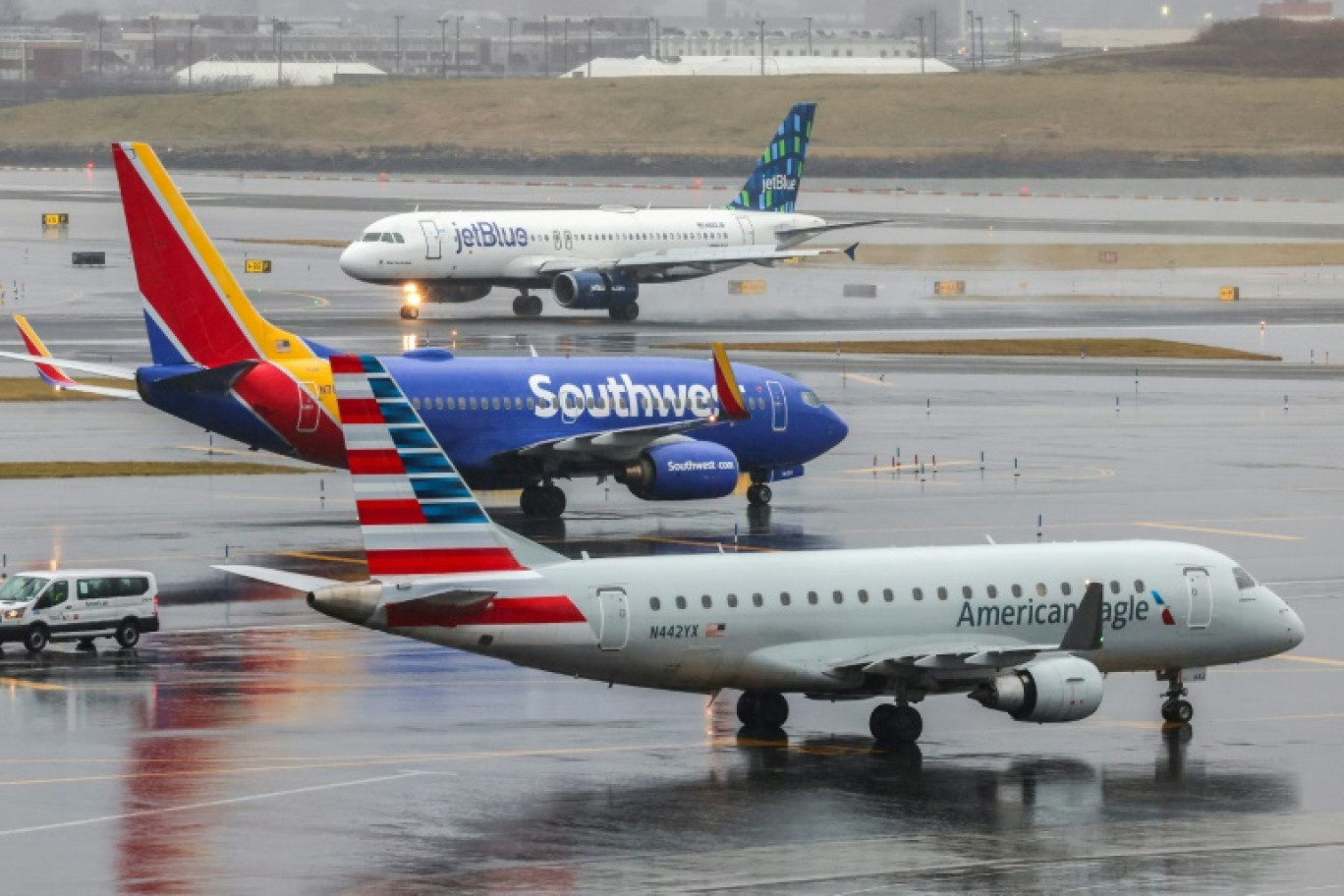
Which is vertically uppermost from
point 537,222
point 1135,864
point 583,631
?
point 537,222

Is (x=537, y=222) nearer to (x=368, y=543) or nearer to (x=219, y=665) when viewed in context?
(x=219, y=665)

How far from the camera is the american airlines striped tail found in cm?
4022

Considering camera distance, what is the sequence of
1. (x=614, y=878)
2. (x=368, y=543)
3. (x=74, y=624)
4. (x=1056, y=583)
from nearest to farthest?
1. (x=614, y=878)
2. (x=368, y=543)
3. (x=1056, y=583)
4. (x=74, y=624)

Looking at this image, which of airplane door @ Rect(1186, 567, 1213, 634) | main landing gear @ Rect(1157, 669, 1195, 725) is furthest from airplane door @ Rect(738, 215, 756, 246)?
airplane door @ Rect(1186, 567, 1213, 634)

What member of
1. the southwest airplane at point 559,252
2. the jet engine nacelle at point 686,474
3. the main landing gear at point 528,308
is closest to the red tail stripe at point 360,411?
the jet engine nacelle at point 686,474

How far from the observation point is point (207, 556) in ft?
207

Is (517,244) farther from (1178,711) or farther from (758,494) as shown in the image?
(1178,711)

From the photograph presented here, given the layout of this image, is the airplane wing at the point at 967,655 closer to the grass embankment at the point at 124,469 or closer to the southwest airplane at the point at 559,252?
the grass embankment at the point at 124,469

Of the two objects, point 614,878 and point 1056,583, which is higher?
point 1056,583

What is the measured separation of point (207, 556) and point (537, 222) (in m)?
67.8

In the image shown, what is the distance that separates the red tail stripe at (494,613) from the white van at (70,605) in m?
13.5

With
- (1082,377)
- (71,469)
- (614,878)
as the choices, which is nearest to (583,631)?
(614,878)

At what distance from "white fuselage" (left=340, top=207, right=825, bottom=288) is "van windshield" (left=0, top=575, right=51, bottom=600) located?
74.3m

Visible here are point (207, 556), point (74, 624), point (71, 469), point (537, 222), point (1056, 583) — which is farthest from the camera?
point (537, 222)
